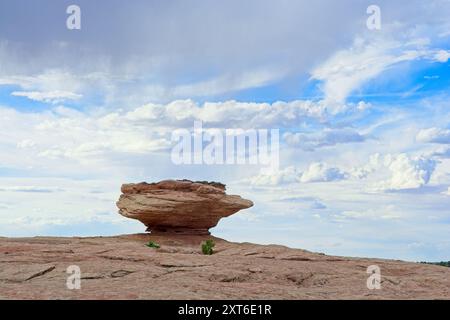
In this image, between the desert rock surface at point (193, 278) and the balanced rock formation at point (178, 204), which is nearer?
the desert rock surface at point (193, 278)

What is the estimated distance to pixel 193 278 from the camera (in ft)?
39.1

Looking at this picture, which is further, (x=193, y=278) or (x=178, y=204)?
(x=178, y=204)

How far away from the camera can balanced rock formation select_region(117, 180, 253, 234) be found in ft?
112

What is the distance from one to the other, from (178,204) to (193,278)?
2191cm

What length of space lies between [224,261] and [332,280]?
3.37 m

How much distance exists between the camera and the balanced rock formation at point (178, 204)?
34.0 metres

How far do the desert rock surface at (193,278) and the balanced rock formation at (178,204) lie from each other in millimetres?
15702

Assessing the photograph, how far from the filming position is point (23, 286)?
10.9m

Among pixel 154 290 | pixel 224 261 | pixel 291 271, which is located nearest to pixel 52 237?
pixel 224 261

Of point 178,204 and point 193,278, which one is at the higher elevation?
point 178,204

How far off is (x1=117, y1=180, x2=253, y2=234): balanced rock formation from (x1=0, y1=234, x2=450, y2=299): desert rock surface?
1570 cm

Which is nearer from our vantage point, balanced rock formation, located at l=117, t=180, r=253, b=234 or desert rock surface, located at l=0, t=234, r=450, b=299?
desert rock surface, located at l=0, t=234, r=450, b=299
